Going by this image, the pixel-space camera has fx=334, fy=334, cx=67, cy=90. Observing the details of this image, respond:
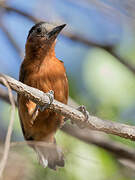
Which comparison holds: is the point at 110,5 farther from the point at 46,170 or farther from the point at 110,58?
the point at 46,170

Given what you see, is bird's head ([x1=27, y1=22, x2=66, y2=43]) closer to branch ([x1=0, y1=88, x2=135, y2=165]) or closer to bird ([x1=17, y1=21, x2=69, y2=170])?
bird ([x1=17, y1=21, x2=69, y2=170])

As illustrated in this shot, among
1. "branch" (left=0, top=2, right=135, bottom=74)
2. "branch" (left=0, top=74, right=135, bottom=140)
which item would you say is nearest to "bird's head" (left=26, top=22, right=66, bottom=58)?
"branch" (left=0, top=2, right=135, bottom=74)

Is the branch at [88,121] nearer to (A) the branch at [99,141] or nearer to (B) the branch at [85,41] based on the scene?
(A) the branch at [99,141]

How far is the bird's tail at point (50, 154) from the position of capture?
16.1 feet

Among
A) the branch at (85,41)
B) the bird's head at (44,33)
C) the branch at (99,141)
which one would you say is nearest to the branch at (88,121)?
the branch at (99,141)

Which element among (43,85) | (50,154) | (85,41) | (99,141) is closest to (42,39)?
(85,41)

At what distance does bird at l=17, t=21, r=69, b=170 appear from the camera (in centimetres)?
452

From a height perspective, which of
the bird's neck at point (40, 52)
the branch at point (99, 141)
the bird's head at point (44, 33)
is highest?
the bird's head at point (44, 33)

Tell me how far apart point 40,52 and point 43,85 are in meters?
0.59

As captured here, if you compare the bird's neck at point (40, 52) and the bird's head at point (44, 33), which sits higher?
the bird's head at point (44, 33)

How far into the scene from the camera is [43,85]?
4402mm

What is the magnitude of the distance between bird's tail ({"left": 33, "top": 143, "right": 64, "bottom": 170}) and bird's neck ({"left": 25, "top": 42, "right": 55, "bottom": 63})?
1269 millimetres

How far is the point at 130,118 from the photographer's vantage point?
16.8 ft

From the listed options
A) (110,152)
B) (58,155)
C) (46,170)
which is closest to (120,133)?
(110,152)
